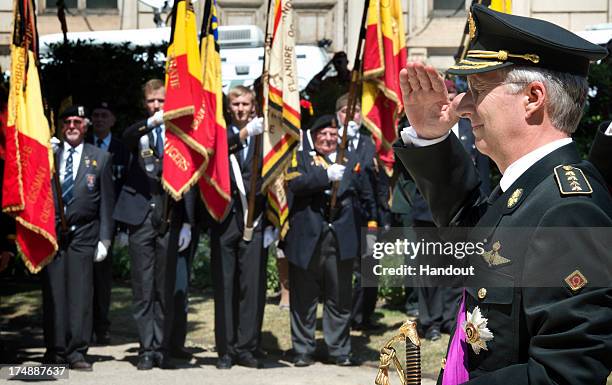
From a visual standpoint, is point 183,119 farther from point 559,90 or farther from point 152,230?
point 559,90

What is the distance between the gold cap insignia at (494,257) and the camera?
2.52 metres

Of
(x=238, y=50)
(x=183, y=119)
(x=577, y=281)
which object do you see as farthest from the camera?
(x=238, y=50)

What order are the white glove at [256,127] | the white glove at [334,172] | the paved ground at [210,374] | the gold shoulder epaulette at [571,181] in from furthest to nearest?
the white glove at [334,172]
the white glove at [256,127]
the paved ground at [210,374]
the gold shoulder epaulette at [571,181]

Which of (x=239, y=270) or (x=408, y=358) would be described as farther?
(x=239, y=270)

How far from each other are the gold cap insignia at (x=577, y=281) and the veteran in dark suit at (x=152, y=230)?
20.2 ft

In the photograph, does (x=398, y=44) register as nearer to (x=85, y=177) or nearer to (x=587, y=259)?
(x=85, y=177)

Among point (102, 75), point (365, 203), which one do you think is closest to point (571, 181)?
point (365, 203)

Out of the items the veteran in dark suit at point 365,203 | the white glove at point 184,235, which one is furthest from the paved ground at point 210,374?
the veteran in dark suit at point 365,203

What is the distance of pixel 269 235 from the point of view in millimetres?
8555

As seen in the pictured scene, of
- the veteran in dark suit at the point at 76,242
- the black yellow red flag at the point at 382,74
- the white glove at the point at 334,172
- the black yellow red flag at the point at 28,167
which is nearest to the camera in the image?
the black yellow red flag at the point at 28,167

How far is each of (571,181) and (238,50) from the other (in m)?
13.7

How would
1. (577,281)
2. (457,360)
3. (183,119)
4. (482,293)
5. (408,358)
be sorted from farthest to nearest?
(183,119), (408,358), (457,360), (482,293), (577,281)

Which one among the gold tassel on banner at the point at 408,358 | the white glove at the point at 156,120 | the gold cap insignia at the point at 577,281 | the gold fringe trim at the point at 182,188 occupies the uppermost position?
the gold cap insignia at the point at 577,281

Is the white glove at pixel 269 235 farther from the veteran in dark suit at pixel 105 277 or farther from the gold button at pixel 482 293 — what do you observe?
the gold button at pixel 482 293
